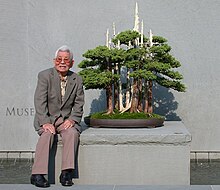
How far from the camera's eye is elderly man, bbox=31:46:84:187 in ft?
14.5

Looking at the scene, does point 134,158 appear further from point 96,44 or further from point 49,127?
point 96,44

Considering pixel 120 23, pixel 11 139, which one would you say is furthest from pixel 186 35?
pixel 11 139

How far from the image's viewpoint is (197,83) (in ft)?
21.3

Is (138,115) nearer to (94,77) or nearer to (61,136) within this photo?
(94,77)

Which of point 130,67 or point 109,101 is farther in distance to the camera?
point 109,101

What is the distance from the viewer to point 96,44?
21.5 feet

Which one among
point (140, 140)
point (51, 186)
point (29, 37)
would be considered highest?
point (29, 37)

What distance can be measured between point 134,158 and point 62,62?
102cm

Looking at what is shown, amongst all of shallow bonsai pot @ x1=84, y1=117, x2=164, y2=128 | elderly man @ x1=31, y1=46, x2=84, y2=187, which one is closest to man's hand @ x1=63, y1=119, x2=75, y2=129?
elderly man @ x1=31, y1=46, x2=84, y2=187

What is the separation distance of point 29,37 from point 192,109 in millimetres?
2148

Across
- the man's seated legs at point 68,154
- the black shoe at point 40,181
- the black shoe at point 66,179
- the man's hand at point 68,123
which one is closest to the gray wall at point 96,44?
the man's hand at point 68,123

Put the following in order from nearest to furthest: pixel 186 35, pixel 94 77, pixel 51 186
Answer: pixel 51 186
pixel 94 77
pixel 186 35

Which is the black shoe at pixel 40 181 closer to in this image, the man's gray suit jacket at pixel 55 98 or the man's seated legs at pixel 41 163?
the man's seated legs at pixel 41 163

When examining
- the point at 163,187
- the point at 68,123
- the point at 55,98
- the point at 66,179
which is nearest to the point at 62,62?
the point at 55,98
